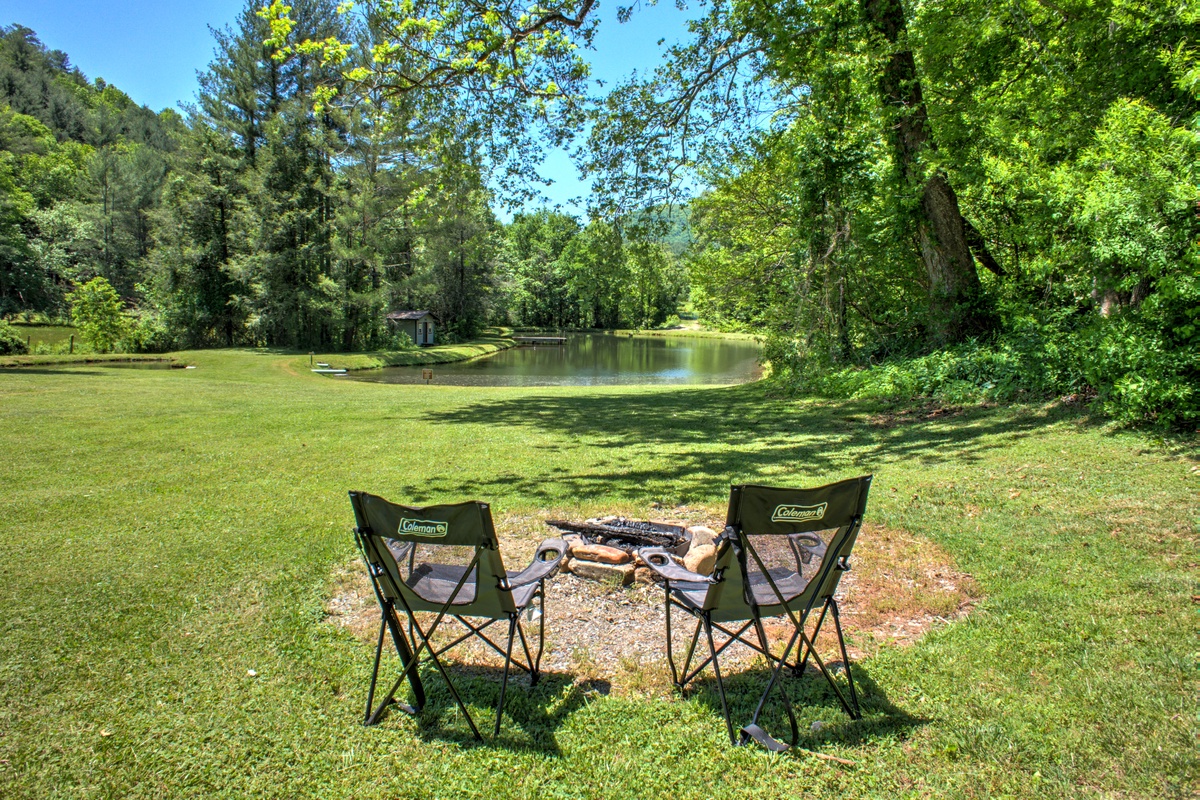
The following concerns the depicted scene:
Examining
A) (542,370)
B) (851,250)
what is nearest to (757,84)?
(851,250)

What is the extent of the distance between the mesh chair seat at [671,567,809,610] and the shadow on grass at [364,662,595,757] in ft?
2.10

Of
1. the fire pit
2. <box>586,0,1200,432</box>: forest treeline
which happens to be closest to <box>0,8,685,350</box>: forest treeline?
<box>586,0,1200,432</box>: forest treeline

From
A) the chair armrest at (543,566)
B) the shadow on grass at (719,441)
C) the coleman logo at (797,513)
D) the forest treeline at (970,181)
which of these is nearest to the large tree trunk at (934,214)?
the forest treeline at (970,181)

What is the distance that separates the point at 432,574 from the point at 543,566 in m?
0.59

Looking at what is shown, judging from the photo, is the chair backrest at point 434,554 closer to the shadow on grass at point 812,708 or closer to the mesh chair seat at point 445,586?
the mesh chair seat at point 445,586

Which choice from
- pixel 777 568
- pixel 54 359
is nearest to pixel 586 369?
pixel 54 359

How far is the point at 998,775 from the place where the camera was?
2.41 metres

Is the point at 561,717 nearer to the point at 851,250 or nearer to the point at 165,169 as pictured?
the point at 851,250

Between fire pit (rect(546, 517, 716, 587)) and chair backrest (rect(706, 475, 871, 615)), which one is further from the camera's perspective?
fire pit (rect(546, 517, 716, 587))

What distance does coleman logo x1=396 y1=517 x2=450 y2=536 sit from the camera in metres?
2.70

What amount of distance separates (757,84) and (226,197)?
36786mm

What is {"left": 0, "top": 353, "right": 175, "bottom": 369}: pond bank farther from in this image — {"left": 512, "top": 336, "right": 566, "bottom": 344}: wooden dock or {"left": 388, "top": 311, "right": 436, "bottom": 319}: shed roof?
{"left": 512, "top": 336, "right": 566, "bottom": 344}: wooden dock

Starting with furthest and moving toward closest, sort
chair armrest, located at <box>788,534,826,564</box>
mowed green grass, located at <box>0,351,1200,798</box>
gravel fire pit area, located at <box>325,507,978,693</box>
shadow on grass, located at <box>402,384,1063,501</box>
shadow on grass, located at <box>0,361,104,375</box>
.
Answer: shadow on grass, located at <box>0,361,104,375</box>
shadow on grass, located at <box>402,384,1063,501</box>
gravel fire pit area, located at <box>325,507,978,693</box>
chair armrest, located at <box>788,534,826,564</box>
mowed green grass, located at <box>0,351,1200,798</box>

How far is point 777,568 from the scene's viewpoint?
10.3ft
